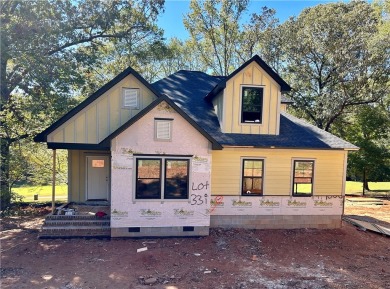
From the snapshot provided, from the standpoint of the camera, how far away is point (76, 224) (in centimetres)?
1002

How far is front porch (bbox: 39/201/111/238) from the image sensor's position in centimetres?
972

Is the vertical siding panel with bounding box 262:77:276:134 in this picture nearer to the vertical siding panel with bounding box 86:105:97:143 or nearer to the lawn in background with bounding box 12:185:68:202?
the vertical siding panel with bounding box 86:105:97:143

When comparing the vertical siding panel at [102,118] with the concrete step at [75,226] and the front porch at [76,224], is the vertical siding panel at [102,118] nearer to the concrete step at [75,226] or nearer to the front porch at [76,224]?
the front porch at [76,224]

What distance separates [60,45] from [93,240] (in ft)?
33.7

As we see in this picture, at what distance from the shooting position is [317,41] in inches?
845

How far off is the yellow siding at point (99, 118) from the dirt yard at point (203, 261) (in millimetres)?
3777

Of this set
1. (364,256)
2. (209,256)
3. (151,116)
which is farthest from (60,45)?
(364,256)

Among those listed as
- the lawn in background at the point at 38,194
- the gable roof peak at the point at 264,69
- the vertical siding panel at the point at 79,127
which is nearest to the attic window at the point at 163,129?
the vertical siding panel at the point at 79,127

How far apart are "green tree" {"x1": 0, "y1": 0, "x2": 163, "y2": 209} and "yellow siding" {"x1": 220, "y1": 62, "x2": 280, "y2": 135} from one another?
7.55 m

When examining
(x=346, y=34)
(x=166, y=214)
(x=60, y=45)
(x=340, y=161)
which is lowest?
(x=166, y=214)

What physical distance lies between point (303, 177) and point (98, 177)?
28.9 ft

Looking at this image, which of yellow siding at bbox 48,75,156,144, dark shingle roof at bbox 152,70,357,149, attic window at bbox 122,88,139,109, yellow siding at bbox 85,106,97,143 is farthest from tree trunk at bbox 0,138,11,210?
dark shingle roof at bbox 152,70,357,149

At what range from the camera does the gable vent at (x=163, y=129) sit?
988 cm

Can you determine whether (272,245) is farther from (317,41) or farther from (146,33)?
(317,41)
